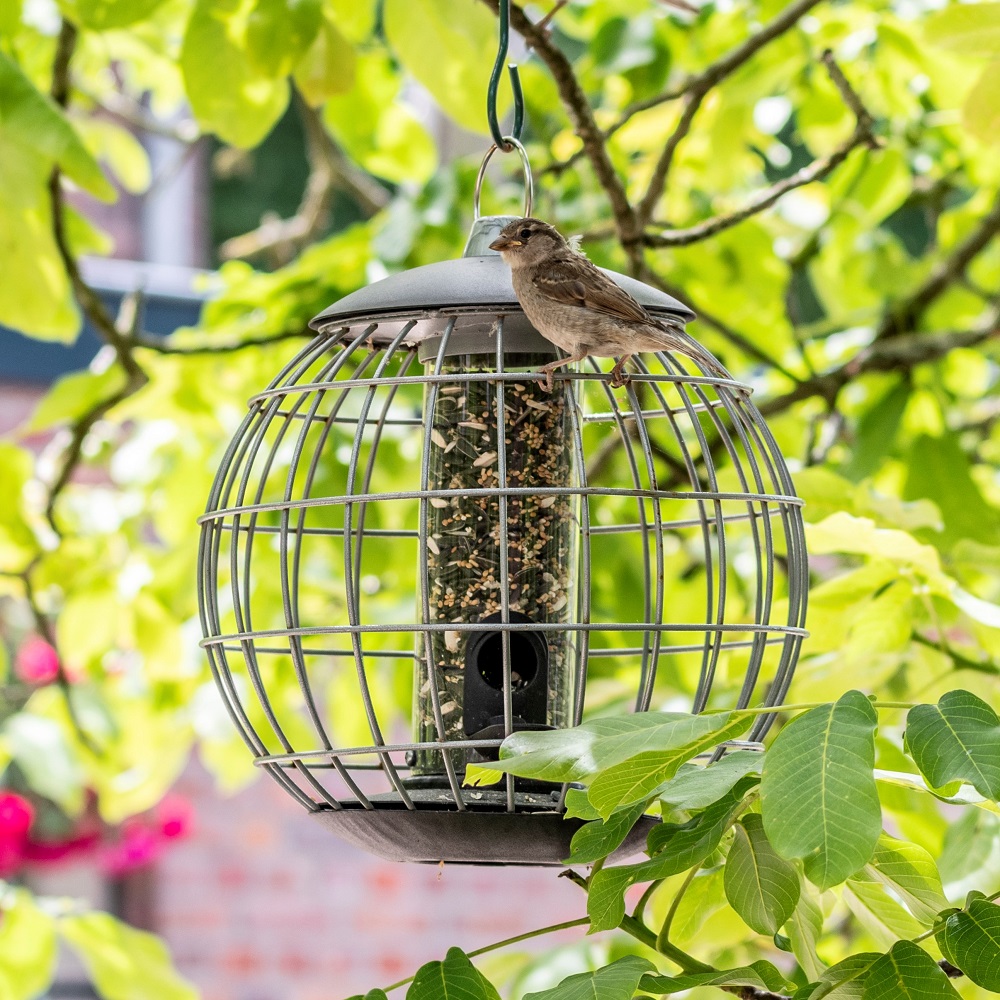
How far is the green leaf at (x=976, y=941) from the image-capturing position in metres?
0.98

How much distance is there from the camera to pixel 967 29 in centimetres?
158

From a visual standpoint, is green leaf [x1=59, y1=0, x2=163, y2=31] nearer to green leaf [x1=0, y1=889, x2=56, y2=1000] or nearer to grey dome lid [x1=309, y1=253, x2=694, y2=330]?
grey dome lid [x1=309, y1=253, x2=694, y2=330]

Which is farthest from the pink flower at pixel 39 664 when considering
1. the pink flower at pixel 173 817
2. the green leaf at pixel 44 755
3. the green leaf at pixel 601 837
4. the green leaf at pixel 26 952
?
the green leaf at pixel 601 837

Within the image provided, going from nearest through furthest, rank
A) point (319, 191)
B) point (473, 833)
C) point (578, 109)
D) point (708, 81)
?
point (473, 833) < point (578, 109) < point (708, 81) < point (319, 191)

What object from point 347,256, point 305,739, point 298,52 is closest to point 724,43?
point 347,256

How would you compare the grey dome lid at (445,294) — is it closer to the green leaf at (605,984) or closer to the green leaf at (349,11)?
the green leaf at (605,984)

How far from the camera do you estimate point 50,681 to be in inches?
150

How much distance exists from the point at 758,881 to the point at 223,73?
1350 millimetres

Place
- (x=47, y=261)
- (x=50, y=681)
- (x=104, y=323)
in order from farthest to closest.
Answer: (x=50, y=681) < (x=104, y=323) < (x=47, y=261)

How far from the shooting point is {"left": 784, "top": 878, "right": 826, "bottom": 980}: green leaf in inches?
46.1

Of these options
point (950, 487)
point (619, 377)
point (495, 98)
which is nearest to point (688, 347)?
point (619, 377)

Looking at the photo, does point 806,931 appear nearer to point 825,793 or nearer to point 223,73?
point 825,793

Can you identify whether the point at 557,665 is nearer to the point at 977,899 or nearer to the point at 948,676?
the point at 948,676

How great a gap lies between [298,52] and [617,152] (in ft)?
4.40
